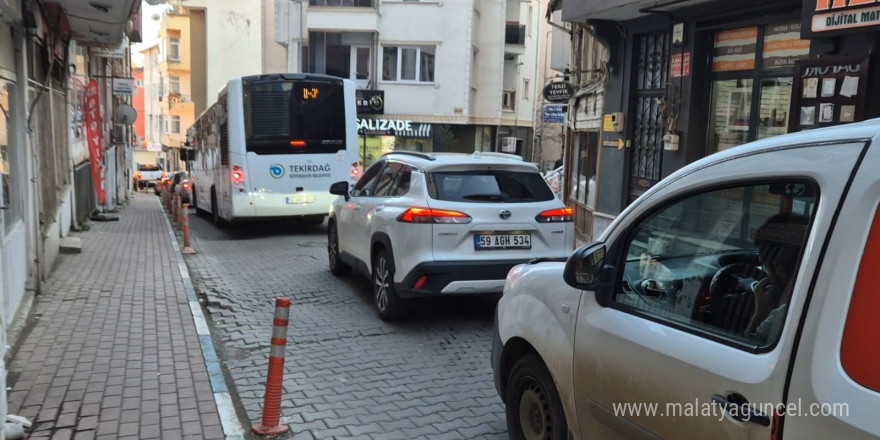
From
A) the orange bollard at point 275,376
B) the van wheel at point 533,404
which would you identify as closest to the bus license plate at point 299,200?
the orange bollard at point 275,376

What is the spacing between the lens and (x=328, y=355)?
6066 millimetres

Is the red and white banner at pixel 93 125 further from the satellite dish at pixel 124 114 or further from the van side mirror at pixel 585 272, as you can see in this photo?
the van side mirror at pixel 585 272

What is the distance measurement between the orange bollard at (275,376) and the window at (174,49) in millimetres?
51279

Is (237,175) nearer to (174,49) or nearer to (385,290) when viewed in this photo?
(385,290)

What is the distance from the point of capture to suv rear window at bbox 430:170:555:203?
22.0ft

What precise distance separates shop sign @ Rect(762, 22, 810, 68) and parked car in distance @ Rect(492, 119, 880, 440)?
6194 millimetres

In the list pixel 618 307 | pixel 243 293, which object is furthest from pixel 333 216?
pixel 618 307

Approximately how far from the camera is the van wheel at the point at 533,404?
339 centimetres

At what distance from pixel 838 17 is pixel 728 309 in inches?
211

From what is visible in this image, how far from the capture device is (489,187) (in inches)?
268

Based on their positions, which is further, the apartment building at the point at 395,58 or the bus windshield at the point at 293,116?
the apartment building at the point at 395,58

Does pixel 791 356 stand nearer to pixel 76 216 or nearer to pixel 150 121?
pixel 76 216

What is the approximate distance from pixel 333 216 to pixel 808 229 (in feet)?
25.5

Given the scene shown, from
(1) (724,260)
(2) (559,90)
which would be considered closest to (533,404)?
(1) (724,260)
